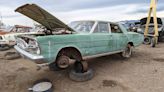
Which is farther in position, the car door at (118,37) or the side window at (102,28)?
the car door at (118,37)

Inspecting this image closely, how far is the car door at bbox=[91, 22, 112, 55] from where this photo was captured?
18.9ft

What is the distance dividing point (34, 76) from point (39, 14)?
2069 mm

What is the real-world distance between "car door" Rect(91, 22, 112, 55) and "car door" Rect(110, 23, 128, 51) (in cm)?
33

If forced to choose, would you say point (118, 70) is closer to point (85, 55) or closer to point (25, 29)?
point (85, 55)

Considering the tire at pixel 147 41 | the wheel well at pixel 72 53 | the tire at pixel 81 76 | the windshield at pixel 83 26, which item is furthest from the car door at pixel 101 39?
the tire at pixel 147 41

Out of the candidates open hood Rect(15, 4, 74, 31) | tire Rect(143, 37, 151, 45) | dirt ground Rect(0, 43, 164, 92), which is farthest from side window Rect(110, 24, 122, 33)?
tire Rect(143, 37, 151, 45)

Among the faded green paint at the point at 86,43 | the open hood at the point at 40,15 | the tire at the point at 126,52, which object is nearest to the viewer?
the faded green paint at the point at 86,43

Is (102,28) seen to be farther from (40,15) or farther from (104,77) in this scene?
(40,15)

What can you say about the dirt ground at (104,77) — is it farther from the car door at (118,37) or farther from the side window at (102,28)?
the side window at (102,28)

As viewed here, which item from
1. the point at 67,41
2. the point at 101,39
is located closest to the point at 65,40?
the point at 67,41

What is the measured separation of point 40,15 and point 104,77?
2.75 m

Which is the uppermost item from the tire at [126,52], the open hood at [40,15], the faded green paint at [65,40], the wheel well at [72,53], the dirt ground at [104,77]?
the open hood at [40,15]

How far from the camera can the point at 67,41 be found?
4.99 meters

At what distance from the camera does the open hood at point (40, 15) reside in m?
4.91
